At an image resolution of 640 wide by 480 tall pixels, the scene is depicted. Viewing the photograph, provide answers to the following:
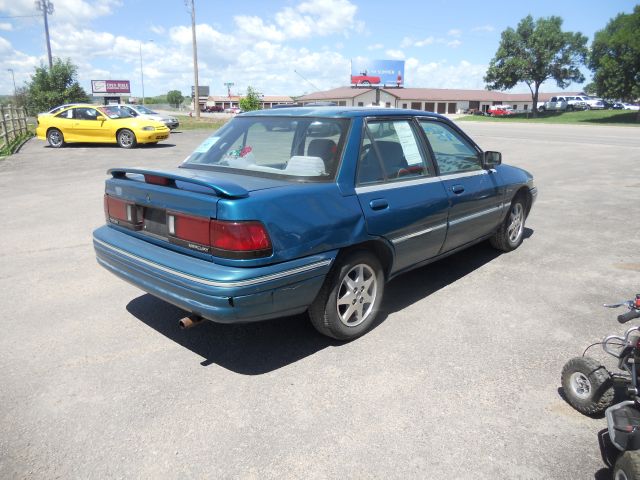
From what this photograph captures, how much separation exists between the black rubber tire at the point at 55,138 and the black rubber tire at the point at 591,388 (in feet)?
62.5

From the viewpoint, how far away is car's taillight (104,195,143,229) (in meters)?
3.58

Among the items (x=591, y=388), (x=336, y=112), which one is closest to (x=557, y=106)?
(x=336, y=112)

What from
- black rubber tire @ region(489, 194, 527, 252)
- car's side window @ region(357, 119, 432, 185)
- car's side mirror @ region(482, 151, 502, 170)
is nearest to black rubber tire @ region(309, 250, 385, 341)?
car's side window @ region(357, 119, 432, 185)

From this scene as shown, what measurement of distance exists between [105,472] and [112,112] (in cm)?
1815

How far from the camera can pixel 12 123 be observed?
20094 mm

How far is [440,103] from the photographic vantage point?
293 feet

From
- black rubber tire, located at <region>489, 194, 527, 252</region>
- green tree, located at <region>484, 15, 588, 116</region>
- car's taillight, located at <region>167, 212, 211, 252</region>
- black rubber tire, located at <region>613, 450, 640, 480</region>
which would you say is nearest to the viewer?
black rubber tire, located at <region>613, 450, 640, 480</region>

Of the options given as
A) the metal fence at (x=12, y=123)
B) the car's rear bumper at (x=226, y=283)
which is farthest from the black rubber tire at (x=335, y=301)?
the metal fence at (x=12, y=123)

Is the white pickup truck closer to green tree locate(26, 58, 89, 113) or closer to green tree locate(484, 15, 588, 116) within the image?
green tree locate(484, 15, 588, 116)

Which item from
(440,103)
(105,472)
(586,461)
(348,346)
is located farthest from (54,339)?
(440,103)

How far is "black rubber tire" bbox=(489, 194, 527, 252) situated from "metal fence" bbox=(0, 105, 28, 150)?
18.0 meters

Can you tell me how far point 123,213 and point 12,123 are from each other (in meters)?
20.1

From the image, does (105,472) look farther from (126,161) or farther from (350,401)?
(126,161)

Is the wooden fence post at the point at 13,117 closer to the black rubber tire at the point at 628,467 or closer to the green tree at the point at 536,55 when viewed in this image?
the black rubber tire at the point at 628,467
